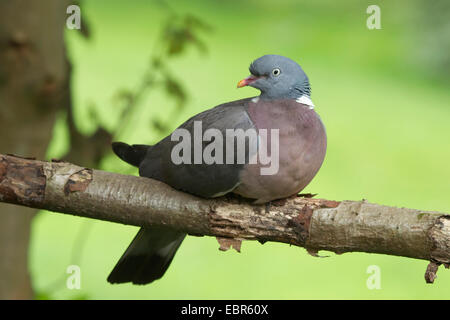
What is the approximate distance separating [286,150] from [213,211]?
29 cm

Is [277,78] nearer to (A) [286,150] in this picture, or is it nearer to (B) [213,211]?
(A) [286,150]

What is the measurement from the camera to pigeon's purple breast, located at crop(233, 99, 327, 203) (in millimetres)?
1929

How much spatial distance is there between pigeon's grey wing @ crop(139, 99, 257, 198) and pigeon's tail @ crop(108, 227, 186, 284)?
0.25 metres

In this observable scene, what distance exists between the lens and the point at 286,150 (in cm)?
195

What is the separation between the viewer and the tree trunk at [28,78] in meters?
2.47

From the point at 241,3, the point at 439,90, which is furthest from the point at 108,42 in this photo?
the point at 439,90

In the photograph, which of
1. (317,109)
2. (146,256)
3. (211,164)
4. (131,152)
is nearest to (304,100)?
(211,164)

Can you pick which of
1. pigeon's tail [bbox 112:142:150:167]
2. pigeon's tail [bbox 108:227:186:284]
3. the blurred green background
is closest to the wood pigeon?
pigeon's tail [bbox 112:142:150:167]

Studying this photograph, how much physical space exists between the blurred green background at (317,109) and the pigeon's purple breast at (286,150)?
2.36ft

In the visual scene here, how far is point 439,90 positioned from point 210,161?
162 inches

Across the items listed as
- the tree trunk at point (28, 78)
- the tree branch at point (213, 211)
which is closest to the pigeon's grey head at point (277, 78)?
the tree branch at point (213, 211)

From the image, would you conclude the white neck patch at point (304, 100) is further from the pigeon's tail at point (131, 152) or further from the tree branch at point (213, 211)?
the pigeon's tail at point (131, 152)

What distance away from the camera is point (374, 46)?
Result: 617cm

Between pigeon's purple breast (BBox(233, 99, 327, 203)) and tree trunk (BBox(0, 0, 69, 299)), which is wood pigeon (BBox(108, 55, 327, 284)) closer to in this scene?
pigeon's purple breast (BBox(233, 99, 327, 203))
